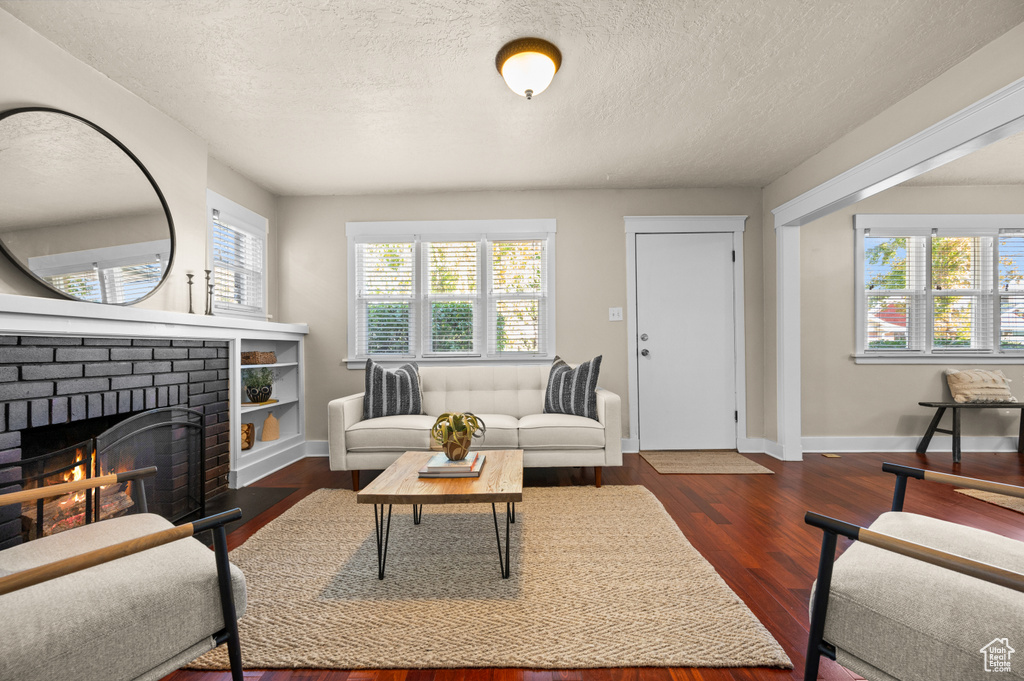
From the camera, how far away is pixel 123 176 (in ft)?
7.92

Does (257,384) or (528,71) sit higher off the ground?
(528,71)

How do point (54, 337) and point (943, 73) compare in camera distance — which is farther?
point (943, 73)

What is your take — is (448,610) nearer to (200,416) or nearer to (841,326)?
(200,416)

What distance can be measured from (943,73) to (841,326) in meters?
2.27

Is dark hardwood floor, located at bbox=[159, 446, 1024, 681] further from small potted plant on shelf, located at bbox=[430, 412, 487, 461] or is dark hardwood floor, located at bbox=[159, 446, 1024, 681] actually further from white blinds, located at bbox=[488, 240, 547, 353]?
white blinds, located at bbox=[488, 240, 547, 353]

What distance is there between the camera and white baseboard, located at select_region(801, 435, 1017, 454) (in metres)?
3.99

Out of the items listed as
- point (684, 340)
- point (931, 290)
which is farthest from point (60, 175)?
point (931, 290)

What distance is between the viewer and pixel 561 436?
10.1ft

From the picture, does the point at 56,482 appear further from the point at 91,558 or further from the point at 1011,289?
the point at 1011,289

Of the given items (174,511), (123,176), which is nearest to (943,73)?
(123,176)

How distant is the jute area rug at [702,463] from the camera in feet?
11.5

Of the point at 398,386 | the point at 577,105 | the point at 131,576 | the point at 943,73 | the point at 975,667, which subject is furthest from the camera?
the point at 398,386

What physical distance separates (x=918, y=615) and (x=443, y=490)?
1.40 m

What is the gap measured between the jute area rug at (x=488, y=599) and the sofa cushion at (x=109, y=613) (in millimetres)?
447
